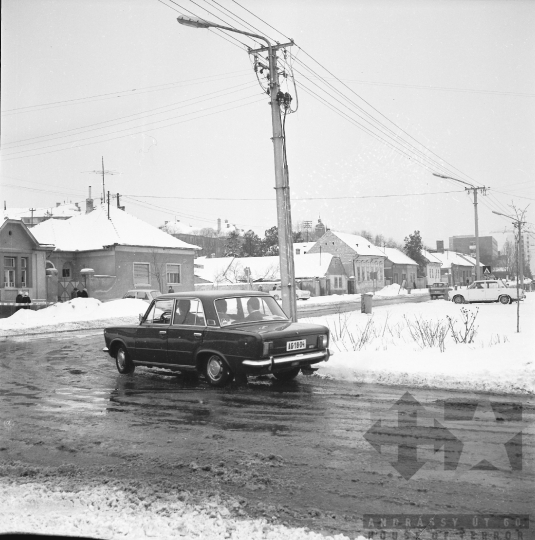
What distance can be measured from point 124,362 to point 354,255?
69945 mm

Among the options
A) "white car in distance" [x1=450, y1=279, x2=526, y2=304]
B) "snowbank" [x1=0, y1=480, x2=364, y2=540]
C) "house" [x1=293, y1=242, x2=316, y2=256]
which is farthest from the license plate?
"house" [x1=293, y1=242, x2=316, y2=256]

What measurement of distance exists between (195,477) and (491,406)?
4.47m

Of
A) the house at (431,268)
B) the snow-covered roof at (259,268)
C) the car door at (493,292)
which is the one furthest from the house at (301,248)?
the car door at (493,292)

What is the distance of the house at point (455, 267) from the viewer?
402 feet

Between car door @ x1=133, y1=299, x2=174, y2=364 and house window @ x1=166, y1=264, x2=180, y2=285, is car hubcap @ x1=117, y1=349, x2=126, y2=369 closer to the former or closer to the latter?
car door @ x1=133, y1=299, x2=174, y2=364

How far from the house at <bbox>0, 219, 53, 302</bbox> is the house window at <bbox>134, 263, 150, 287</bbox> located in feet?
23.9

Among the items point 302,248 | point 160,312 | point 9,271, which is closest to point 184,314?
point 160,312

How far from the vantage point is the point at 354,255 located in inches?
3152

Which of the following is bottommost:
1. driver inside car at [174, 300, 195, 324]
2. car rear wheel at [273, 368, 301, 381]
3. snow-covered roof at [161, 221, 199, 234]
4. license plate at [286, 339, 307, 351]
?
car rear wheel at [273, 368, 301, 381]

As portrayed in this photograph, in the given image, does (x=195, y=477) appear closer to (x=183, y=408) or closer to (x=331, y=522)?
(x=331, y=522)

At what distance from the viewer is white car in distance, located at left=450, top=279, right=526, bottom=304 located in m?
37.6

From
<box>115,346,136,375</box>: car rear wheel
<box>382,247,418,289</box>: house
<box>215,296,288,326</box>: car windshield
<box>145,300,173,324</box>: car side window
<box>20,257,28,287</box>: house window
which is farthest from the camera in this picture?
<box>382,247,418,289</box>: house

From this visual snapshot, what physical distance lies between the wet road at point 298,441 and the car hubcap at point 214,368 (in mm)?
246

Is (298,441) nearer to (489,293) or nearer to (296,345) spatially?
(296,345)
